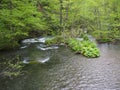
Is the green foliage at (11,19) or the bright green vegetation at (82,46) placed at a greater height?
the green foliage at (11,19)

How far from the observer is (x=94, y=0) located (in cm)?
3497

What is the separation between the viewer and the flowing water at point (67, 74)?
1204 centimetres

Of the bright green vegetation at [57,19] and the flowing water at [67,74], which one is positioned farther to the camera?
the bright green vegetation at [57,19]

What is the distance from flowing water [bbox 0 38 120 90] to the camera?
12039 mm

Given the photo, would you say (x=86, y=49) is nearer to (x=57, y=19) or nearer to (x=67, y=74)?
(x=67, y=74)

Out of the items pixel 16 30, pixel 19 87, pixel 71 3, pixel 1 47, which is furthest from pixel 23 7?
pixel 19 87

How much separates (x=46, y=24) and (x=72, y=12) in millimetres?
4668

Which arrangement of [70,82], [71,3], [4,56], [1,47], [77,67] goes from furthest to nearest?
1. [71,3]
2. [1,47]
3. [4,56]
4. [77,67]
5. [70,82]

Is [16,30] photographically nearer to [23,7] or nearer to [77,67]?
[23,7]

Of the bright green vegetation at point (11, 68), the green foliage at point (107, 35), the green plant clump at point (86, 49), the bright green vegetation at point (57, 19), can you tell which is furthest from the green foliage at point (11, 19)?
the green foliage at point (107, 35)

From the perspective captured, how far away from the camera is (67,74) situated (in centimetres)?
1423

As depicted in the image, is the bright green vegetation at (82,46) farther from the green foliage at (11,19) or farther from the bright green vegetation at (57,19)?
the green foliage at (11,19)

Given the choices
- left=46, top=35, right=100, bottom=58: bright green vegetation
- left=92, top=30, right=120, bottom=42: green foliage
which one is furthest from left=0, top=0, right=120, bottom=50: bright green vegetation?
left=46, top=35, right=100, bottom=58: bright green vegetation

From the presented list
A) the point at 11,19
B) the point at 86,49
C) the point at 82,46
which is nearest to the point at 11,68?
the point at 11,19
